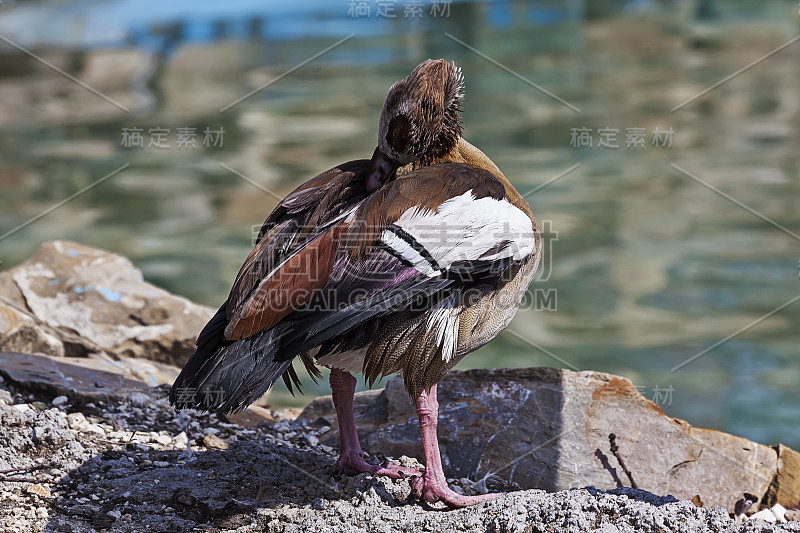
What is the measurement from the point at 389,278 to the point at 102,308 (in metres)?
3.76

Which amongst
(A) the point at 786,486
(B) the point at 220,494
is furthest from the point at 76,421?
(A) the point at 786,486

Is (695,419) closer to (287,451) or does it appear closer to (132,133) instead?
(287,451)

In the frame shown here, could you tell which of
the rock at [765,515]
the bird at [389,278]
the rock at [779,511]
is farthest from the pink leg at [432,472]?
the rock at [779,511]

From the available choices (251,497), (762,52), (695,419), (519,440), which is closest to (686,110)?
(762,52)

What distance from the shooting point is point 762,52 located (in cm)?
1802

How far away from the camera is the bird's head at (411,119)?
445 cm

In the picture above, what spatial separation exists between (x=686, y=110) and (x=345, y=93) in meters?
6.47

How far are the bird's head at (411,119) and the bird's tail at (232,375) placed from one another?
0.97m

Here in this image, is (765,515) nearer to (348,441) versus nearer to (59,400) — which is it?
(348,441)

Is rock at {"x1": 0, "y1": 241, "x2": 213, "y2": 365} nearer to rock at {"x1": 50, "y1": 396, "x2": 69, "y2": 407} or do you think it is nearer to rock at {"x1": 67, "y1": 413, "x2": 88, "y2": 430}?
rock at {"x1": 50, "y1": 396, "x2": 69, "y2": 407}

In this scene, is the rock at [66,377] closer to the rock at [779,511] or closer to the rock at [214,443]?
the rock at [214,443]

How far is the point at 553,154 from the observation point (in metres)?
16.3

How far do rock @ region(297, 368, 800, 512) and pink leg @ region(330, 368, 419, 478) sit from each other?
44cm

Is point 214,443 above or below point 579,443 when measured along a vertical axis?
below
